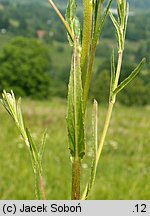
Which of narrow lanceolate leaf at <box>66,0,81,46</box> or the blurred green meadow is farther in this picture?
the blurred green meadow

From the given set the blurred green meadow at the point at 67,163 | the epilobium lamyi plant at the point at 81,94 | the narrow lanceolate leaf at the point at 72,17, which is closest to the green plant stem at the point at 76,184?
the epilobium lamyi plant at the point at 81,94

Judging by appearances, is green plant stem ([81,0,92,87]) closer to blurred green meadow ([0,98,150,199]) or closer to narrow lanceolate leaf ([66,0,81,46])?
narrow lanceolate leaf ([66,0,81,46])

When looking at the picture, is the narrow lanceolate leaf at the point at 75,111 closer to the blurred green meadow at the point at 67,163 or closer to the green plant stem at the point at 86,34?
the green plant stem at the point at 86,34

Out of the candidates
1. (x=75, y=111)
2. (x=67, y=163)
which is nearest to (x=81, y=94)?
(x=75, y=111)

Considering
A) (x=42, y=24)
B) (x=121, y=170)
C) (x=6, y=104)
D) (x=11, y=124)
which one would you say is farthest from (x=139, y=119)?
(x=42, y=24)

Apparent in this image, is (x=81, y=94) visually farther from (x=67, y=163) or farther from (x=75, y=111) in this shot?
(x=67, y=163)

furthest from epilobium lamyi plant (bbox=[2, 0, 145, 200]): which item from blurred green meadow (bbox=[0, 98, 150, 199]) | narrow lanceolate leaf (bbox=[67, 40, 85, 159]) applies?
blurred green meadow (bbox=[0, 98, 150, 199])
